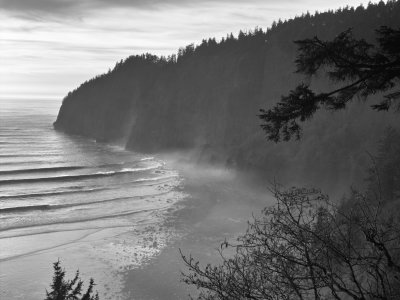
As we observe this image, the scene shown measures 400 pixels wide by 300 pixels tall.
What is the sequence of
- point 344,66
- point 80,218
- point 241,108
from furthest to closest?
point 241,108 < point 80,218 < point 344,66

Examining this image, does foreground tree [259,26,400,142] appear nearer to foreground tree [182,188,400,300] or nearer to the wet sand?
foreground tree [182,188,400,300]

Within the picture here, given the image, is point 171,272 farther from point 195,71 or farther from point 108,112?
point 108,112

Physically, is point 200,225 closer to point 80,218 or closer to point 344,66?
point 80,218

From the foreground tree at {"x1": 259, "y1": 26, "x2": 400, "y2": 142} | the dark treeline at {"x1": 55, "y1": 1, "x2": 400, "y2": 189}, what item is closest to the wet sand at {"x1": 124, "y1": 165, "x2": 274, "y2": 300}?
the dark treeline at {"x1": 55, "y1": 1, "x2": 400, "y2": 189}

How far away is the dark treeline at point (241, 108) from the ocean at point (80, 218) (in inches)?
585

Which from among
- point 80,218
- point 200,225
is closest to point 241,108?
point 200,225

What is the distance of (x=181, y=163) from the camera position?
243 ft

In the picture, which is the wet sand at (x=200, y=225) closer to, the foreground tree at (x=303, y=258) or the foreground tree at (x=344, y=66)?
the foreground tree at (x=303, y=258)

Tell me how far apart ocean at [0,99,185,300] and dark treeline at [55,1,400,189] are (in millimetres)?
14850

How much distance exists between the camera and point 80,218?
124 feet

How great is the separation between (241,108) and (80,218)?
152 feet

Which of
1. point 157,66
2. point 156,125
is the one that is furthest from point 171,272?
point 157,66

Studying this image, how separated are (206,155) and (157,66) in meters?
53.0

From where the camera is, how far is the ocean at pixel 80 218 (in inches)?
1006
